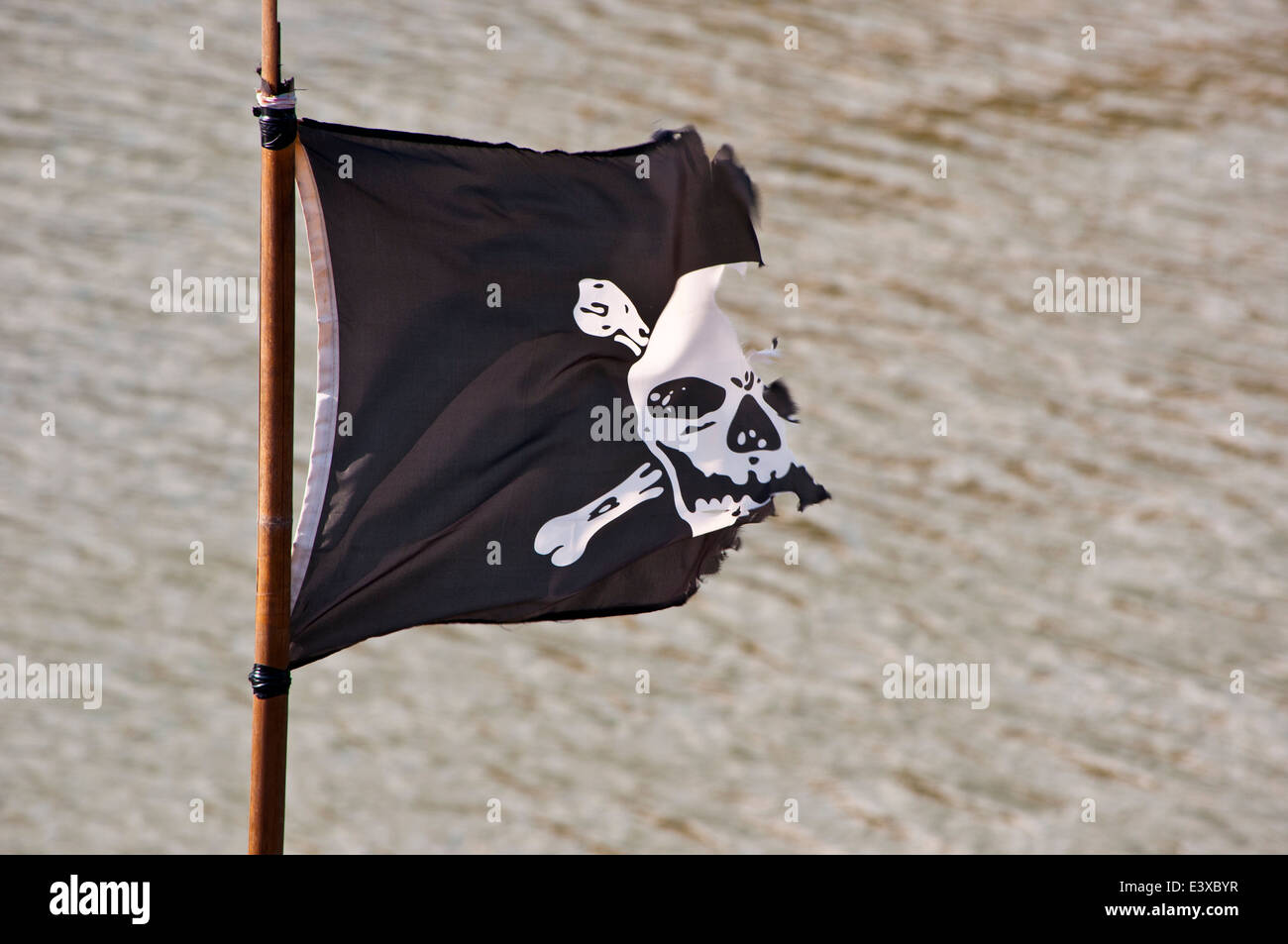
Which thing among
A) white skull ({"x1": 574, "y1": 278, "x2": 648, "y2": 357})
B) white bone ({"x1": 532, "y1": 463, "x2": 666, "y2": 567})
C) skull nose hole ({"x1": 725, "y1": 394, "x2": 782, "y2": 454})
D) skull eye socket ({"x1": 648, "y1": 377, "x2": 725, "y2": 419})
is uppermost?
white skull ({"x1": 574, "y1": 278, "x2": 648, "y2": 357})

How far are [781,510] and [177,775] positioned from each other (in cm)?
409

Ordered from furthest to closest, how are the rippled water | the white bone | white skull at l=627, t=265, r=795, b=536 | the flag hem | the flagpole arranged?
the rippled water → white skull at l=627, t=265, r=795, b=536 → the white bone → the flag hem → the flagpole

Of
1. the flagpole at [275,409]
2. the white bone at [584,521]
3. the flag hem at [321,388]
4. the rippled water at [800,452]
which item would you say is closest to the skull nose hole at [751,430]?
the white bone at [584,521]

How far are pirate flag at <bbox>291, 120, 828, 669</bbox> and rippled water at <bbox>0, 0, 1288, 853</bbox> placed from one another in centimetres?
319

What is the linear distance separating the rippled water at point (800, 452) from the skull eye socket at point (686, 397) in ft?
11.1

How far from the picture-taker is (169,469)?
876 centimetres

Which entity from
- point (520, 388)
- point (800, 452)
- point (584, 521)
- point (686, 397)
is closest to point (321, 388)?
point (520, 388)

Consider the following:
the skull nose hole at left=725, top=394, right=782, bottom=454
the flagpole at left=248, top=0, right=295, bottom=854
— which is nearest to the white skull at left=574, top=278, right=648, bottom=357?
the skull nose hole at left=725, top=394, right=782, bottom=454

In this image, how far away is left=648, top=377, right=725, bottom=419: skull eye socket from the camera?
4840 millimetres

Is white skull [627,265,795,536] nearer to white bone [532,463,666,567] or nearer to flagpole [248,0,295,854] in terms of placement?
white bone [532,463,666,567]

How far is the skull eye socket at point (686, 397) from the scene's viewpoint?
4.84 metres

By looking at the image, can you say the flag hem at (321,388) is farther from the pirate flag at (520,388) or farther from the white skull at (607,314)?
the white skull at (607,314)
